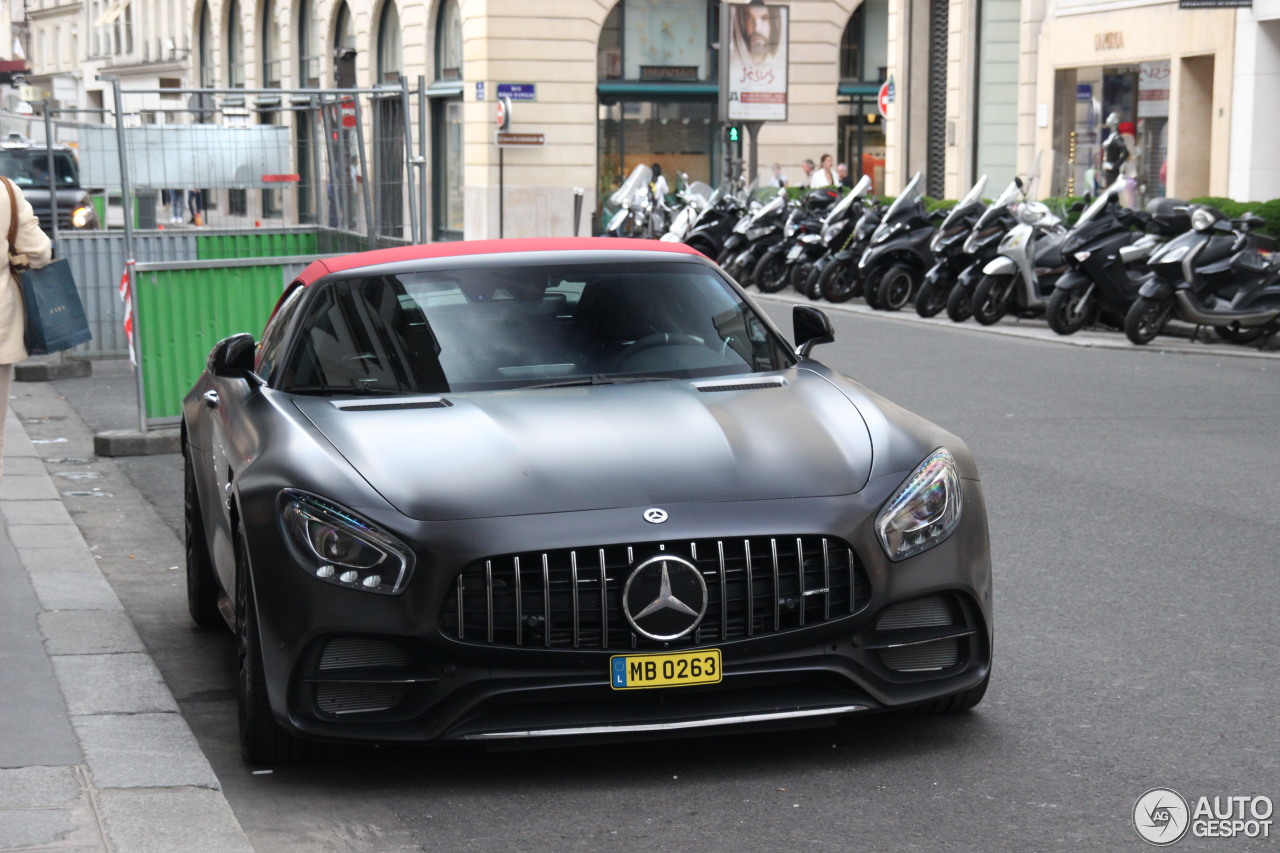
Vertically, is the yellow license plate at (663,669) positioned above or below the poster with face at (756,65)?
below

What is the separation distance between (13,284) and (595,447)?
428 centimetres

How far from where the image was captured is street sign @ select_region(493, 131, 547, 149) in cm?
4291

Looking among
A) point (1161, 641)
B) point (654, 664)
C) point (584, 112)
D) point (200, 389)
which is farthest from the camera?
point (584, 112)

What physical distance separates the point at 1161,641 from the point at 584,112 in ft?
128

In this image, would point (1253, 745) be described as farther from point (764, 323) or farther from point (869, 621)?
point (764, 323)

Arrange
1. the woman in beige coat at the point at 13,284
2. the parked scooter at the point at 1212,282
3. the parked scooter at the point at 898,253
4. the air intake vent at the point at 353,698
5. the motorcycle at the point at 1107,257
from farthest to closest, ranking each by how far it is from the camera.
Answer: the parked scooter at the point at 898,253
the motorcycle at the point at 1107,257
the parked scooter at the point at 1212,282
the woman in beige coat at the point at 13,284
the air intake vent at the point at 353,698

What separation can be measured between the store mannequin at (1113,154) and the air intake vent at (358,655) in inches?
934

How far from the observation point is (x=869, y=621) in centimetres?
472

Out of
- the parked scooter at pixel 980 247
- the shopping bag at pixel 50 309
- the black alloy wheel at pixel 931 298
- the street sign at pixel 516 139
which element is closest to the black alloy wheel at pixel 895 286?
the black alloy wheel at pixel 931 298

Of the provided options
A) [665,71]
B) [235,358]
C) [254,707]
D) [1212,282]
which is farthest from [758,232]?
[665,71]

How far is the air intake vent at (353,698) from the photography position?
4.65 metres

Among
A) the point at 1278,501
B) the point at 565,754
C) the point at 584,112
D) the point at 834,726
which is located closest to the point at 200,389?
the point at 565,754

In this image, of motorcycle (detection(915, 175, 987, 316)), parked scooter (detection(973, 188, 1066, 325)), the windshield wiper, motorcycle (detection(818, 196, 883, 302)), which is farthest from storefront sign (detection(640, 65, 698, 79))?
the windshield wiper

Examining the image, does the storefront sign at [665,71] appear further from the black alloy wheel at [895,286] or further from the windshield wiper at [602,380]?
the windshield wiper at [602,380]
